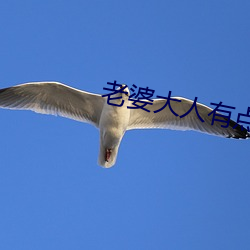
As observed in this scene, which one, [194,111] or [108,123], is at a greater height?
[194,111]

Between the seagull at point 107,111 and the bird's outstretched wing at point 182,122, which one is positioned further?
the bird's outstretched wing at point 182,122

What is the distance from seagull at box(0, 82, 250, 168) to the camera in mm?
9031

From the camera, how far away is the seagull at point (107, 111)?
9.03 m

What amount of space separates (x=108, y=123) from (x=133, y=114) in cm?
66

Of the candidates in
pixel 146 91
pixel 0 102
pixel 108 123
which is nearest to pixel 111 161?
pixel 108 123

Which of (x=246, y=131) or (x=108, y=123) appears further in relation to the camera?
(x=246, y=131)

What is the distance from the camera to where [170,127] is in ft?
32.0

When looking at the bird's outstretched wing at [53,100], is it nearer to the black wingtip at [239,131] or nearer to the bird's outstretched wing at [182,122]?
the bird's outstretched wing at [182,122]

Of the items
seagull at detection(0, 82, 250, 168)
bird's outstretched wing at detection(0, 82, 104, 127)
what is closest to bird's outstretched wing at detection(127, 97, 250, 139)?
seagull at detection(0, 82, 250, 168)

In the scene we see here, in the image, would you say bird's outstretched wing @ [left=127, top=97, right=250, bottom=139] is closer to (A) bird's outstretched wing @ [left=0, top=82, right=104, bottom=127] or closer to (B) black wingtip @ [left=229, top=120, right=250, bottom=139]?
(B) black wingtip @ [left=229, top=120, right=250, bottom=139]

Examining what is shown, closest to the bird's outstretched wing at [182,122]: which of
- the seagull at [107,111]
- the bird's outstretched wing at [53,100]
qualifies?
the seagull at [107,111]

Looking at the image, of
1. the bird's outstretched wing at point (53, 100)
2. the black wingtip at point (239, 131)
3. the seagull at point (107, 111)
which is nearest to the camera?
the seagull at point (107, 111)

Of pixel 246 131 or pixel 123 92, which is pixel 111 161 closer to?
pixel 123 92

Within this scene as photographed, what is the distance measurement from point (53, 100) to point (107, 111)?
0.89m
